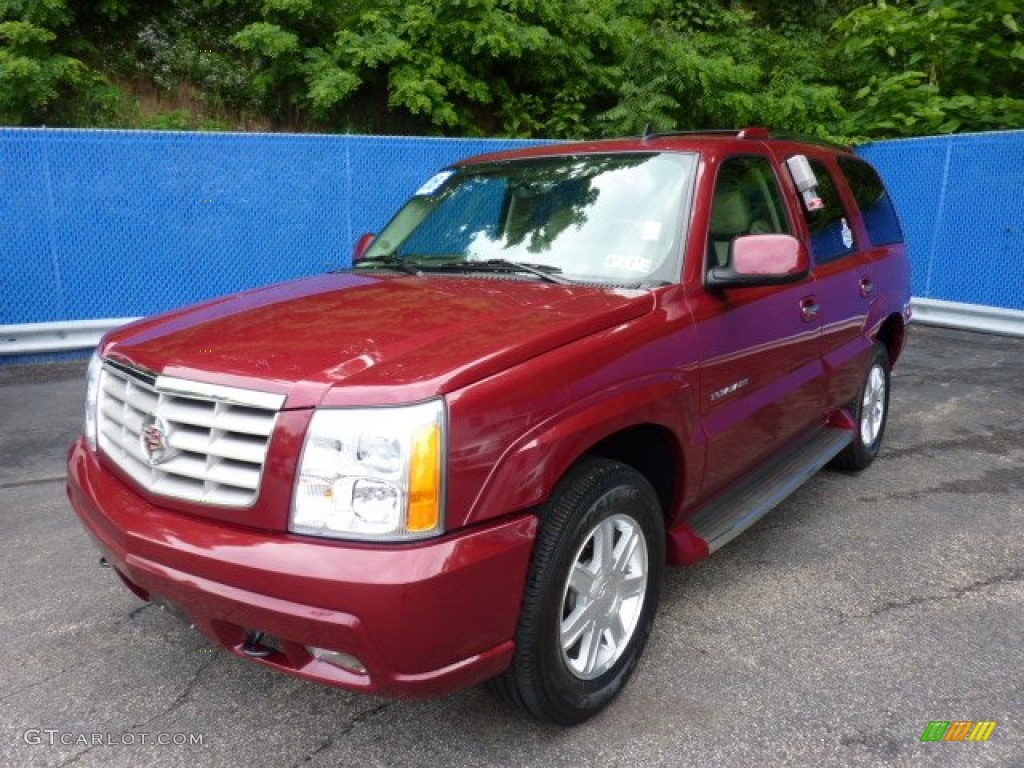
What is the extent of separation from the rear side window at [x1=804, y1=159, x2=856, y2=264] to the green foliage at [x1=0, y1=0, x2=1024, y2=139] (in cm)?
834

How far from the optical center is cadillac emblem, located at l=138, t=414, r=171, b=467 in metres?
2.31

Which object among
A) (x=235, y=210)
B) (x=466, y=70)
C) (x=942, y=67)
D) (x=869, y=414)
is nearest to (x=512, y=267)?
(x=869, y=414)

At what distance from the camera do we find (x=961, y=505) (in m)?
4.43

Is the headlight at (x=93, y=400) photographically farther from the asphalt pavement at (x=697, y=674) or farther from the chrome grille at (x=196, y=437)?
the asphalt pavement at (x=697, y=674)

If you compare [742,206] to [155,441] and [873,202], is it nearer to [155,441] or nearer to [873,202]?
[873,202]

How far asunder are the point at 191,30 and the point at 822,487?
13.5 metres

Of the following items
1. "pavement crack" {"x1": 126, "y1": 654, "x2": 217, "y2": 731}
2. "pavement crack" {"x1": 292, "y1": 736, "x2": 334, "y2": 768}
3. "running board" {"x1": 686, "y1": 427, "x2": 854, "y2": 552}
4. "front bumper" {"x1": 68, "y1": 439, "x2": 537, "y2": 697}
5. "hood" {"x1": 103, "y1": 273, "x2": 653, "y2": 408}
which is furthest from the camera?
"running board" {"x1": 686, "y1": 427, "x2": 854, "y2": 552}

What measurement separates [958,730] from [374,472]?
204cm

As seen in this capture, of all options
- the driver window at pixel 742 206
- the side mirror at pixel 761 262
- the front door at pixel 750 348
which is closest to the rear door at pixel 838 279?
the front door at pixel 750 348

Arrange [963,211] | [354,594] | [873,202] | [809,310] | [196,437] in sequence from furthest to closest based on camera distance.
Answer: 1. [963,211]
2. [873,202]
3. [809,310]
4. [196,437]
5. [354,594]

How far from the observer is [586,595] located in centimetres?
254

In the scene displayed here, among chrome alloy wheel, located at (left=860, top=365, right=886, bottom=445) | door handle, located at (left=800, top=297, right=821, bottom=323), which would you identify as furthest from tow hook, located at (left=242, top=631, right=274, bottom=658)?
chrome alloy wheel, located at (left=860, top=365, right=886, bottom=445)

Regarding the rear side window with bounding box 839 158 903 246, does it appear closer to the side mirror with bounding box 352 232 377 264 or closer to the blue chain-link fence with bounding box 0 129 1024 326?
the side mirror with bounding box 352 232 377 264

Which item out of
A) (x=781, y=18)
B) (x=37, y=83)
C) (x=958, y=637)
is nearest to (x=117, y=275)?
(x=37, y=83)
